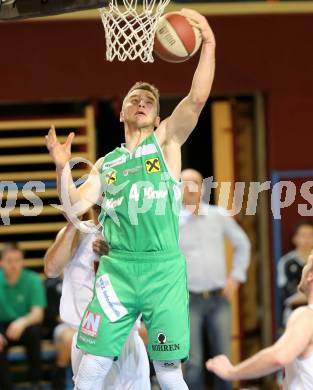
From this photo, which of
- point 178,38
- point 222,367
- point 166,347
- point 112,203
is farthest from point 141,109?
point 222,367

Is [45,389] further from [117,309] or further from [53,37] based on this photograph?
[117,309]

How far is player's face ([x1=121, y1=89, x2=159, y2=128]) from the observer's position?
19.9 feet

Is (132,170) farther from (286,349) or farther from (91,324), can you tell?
(286,349)

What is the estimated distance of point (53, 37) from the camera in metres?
10.3

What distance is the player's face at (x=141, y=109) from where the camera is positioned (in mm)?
6070

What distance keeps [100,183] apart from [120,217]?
310 mm

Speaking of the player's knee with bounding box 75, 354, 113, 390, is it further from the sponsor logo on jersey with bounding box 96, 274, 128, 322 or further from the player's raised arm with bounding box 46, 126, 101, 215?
the player's raised arm with bounding box 46, 126, 101, 215

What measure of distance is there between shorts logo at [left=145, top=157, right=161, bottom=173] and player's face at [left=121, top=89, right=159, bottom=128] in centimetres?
24

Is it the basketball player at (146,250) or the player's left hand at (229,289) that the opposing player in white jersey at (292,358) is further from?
the player's left hand at (229,289)

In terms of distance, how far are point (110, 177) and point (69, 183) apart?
238mm

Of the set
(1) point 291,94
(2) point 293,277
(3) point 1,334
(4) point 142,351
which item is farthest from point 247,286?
(4) point 142,351

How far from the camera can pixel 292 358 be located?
4832 mm

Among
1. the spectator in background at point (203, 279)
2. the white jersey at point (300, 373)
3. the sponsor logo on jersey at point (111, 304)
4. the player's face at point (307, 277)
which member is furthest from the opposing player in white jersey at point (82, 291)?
the spectator in background at point (203, 279)

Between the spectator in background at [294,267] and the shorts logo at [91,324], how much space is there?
410cm
